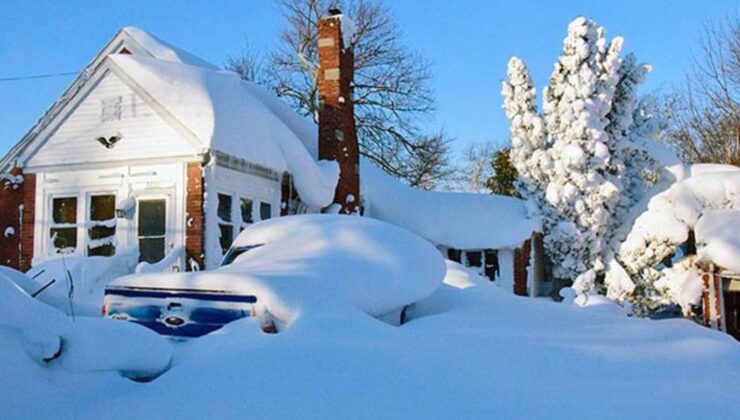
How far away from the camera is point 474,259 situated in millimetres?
Answer: 19234

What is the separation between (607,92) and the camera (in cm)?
1903

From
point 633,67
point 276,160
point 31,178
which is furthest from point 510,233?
point 31,178

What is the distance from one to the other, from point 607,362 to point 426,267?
2496 millimetres

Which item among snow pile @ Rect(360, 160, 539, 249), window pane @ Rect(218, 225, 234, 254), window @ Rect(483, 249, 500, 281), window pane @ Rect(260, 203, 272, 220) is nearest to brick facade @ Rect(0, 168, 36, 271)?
window pane @ Rect(218, 225, 234, 254)

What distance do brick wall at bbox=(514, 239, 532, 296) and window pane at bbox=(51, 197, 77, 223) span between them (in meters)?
10.8

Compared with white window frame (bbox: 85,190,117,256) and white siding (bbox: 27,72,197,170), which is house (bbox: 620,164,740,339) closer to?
white siding (bbox: 27,72,197,170)

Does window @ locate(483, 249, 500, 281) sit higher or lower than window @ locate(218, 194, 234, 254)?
lower

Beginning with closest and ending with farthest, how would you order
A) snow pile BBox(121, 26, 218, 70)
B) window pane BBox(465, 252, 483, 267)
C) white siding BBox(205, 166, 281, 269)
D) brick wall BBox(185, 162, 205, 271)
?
1. brick wall BBox(185, 162, 205, 271)
2. white siding BBox(205, 166, 281, 269)
3. snow pile BBox(121, 26, 218, 70)
4. window pane BBox(465, 252, 483, 267)

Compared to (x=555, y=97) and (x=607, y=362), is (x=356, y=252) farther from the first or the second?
(x=555, y=97)

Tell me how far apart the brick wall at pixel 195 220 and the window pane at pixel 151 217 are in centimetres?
60

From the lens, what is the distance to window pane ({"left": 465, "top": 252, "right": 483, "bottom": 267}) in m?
19.2

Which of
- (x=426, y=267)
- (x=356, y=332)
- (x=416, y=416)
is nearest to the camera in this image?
(x=416, y=416)

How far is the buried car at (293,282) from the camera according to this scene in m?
5.41

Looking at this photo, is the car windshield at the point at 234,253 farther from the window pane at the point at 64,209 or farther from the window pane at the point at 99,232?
the window pane at the point at 64,209
